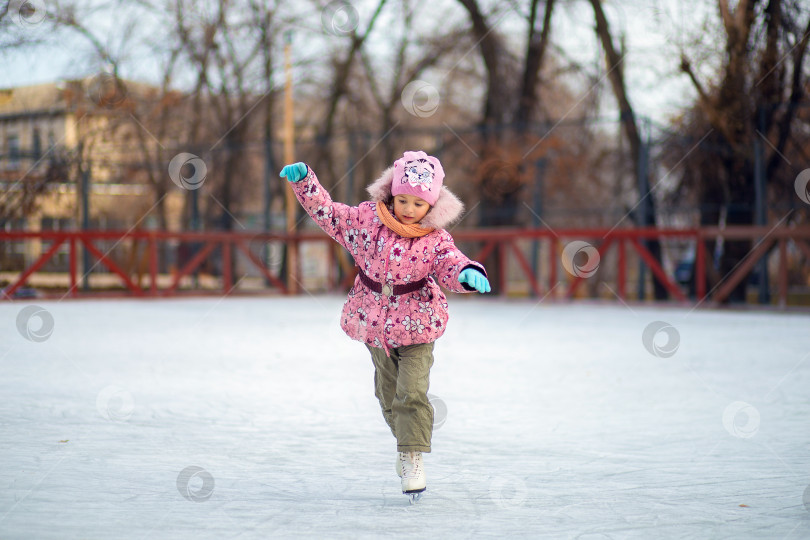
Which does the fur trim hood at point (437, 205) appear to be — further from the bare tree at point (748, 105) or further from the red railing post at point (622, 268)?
the red railing post at point (622, 268)

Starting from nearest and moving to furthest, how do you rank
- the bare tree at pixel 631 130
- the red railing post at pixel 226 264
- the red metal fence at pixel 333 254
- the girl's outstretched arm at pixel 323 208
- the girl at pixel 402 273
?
the girl at pixel 402 273
the girl's outstretched arm at pixel 323 208
the red metal fence at pixel 333 254
the bare tree at pixel 631 130
the red railing post at pixel 226 264

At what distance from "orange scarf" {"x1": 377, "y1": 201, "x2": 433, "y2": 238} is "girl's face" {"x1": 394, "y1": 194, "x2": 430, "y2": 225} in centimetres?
3

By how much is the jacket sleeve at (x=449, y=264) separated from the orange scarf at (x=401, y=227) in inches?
3.2

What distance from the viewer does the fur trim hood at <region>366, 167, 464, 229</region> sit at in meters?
3.73

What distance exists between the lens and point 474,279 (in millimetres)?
3453

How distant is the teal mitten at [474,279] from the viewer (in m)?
3.41

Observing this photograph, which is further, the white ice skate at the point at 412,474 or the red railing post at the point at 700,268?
the red railing post at the point at 700,268

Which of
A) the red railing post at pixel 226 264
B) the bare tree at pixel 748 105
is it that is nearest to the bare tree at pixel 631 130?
the bare tree at pixel 748 105

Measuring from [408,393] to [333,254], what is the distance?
14.0 metres

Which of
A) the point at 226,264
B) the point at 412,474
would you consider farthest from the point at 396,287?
the point at 226,264

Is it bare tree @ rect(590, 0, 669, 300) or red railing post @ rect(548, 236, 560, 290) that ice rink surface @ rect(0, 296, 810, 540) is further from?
bare tree @ rect(590, 0, 669, 300)

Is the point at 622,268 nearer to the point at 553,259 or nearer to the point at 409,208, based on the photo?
the point at 553,259

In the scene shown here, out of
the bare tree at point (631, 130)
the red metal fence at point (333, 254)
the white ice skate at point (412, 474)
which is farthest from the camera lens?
the bare tree at point (631, 130)

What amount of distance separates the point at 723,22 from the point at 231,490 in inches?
449
